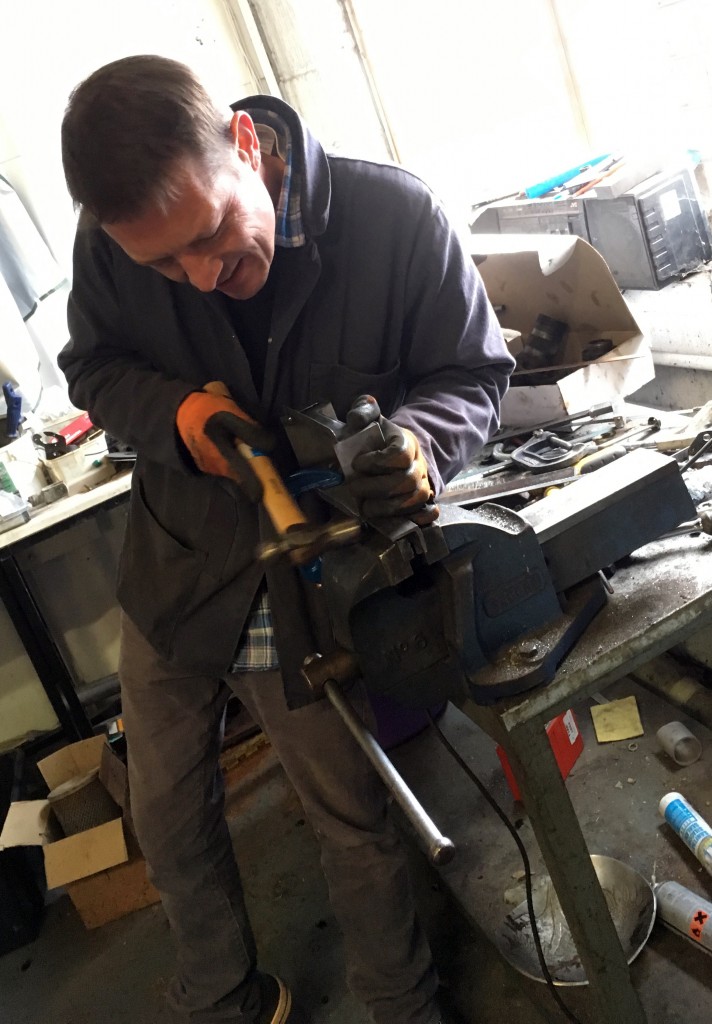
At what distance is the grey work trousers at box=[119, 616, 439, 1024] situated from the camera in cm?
133

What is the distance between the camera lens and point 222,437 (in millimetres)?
Answer: 1171

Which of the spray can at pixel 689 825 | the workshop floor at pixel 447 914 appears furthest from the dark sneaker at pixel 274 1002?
the spray can at pixel 689 825

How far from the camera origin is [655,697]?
202cm

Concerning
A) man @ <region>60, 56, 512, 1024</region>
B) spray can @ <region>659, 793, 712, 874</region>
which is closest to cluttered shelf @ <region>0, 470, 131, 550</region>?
man @ <region>60, 56, 512, 1024</region>

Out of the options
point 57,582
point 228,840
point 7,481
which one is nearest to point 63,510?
point 7,481

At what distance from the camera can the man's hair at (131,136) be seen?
1007 mm

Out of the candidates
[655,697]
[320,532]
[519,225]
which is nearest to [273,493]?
[320,532]

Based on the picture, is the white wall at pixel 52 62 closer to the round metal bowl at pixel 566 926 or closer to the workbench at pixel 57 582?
the workbench at pixel 57 582

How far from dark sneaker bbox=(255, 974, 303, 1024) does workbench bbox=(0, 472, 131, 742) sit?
3.74 ft

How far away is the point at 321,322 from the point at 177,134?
341mm

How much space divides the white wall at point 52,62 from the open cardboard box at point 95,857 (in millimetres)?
1531

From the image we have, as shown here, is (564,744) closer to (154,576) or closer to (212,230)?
(154,576)

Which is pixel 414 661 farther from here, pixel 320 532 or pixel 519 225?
pixel 519 225

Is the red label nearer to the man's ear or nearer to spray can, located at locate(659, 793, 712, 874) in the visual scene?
spray can, located at locate(659, 793, 712, 874)
